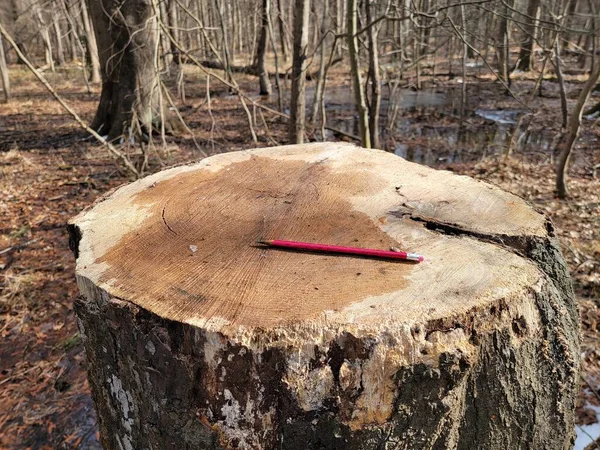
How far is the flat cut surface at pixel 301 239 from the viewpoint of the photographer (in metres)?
1.14

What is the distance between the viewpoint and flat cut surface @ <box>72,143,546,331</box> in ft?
3.74

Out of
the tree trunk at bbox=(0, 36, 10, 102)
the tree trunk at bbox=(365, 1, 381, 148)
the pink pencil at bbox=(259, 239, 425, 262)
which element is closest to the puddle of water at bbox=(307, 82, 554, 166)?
the tree trunk at bbox=(365, 1, 381, 148)

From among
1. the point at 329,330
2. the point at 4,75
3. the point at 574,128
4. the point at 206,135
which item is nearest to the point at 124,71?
the point at 206,135

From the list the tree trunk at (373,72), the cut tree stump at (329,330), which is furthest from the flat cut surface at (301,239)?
the tree trunk at (373,72)

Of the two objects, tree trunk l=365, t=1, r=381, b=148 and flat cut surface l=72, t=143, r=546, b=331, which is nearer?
flat cut surface l=72, t=143, r=546, b=331

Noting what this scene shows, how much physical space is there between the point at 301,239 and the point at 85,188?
184 inches

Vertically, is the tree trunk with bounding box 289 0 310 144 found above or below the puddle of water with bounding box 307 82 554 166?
above

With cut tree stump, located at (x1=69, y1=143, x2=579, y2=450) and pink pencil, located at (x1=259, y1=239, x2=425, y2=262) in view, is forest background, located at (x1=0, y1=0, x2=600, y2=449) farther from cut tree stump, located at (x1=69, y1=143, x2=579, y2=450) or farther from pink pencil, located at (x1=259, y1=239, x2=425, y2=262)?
pink pencil, located at (x1=259, y1=239, x2=425, y2=262)

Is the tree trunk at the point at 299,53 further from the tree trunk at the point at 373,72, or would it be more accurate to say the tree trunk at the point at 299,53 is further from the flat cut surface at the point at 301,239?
the flat cut surface at the point at 301,239

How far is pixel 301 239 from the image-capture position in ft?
4.72

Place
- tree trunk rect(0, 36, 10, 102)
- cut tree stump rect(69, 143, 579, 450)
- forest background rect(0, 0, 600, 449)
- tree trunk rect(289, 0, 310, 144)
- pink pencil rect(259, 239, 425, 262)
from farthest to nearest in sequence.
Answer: tree trunk rect(0, 36, 10, 102) < tree trunk rect(289, 0, 310, 144) < forest background rect(0, 0, 600, 449) < pink pencil rect(259, 239, 425, 262) < cut tree stump rect(69, 143, 579, 450)

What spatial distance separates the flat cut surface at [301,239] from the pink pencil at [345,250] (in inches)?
0.9

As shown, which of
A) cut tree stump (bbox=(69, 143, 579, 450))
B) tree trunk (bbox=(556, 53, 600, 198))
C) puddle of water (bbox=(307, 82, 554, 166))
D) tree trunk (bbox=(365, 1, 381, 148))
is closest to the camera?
cut tree stump (bbox=(69, 143, 579, 450))

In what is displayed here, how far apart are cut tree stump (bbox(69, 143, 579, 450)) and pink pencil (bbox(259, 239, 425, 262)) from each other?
2 centimetres
